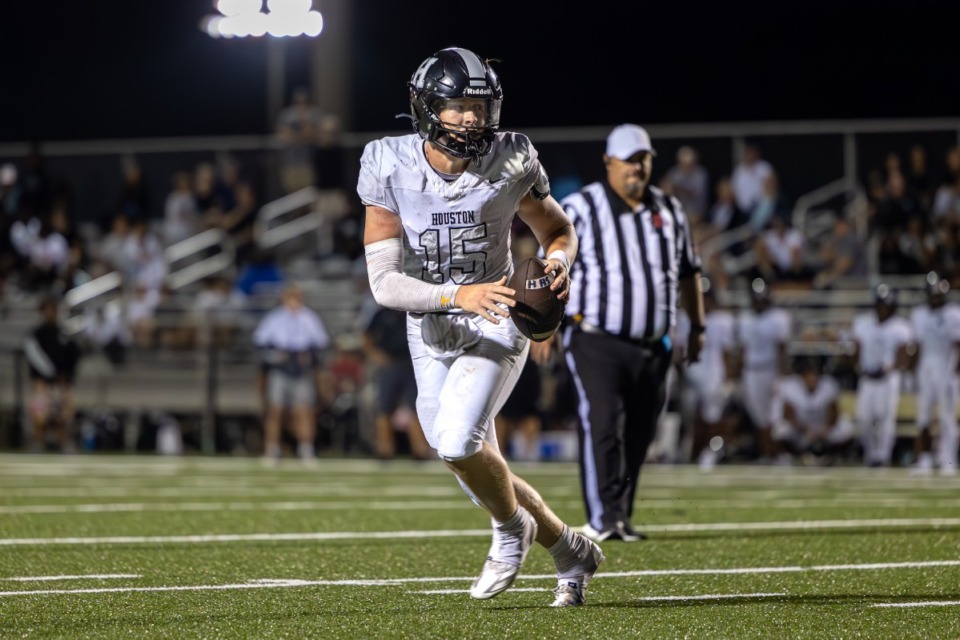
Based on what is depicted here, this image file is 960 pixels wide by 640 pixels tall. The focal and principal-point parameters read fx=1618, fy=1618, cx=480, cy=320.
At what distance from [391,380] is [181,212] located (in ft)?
14.1

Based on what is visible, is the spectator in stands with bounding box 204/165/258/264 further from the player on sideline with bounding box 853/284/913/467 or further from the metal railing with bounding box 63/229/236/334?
the player on sideline with bounding box 853/284/913/467

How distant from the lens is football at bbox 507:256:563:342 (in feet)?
14.0

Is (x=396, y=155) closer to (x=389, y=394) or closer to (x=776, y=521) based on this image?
(x=776, y=521)

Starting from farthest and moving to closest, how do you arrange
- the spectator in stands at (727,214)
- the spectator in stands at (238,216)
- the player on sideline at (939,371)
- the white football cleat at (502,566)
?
1. the spectator in stands at (238,216)
2. the spectator in stands at (727,214)
3. the player on sideline at (939,371)
4. the white football cleat at (502,566)

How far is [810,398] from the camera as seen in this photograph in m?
12.8

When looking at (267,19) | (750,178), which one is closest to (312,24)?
(267,19)

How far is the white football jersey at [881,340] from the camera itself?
1230cm

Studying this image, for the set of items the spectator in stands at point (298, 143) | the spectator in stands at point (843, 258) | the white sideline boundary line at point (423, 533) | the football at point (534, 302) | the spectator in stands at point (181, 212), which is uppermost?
the spectator in stands at point (298, 143)

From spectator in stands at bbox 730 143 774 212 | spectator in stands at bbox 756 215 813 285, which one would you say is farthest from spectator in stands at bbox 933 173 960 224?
spectator in stands at bbox 730 143 774 212

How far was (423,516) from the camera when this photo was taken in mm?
7590

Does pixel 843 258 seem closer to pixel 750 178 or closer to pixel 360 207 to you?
pixel 750 178

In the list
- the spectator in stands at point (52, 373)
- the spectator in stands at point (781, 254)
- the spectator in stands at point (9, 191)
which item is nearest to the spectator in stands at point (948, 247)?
the spectator in stands at point (781, 254)

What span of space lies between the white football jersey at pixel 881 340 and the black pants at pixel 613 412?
6.00 meters

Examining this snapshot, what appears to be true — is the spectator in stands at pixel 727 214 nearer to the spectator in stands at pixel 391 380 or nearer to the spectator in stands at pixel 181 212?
the spectator in stands at pixel 391 380
